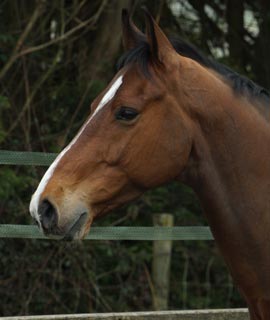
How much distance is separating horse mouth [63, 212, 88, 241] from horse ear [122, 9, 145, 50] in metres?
0.69

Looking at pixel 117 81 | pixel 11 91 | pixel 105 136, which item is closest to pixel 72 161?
pixel 105 136

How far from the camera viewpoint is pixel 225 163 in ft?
9.77

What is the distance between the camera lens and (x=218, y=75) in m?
3.12

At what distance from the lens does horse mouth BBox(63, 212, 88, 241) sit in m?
2.81

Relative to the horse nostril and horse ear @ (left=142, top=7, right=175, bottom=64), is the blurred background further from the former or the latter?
the horse nostril

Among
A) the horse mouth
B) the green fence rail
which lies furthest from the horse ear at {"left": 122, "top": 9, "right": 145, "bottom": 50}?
the green fence rail

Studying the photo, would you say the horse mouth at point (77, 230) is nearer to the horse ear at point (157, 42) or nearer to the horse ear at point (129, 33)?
the horse ear at point (157, 42)

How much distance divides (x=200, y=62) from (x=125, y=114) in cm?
40

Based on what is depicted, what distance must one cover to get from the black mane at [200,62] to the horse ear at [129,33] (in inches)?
3.4

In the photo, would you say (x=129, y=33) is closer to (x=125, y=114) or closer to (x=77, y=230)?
(x=125, y=114)

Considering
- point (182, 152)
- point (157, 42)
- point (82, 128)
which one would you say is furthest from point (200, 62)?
point (82, 128)

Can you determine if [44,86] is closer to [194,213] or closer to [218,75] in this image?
[194,213]

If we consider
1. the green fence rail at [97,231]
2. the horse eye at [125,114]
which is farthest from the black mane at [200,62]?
the green fence rail at [97,231]

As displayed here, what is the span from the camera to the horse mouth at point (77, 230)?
2811 millimetres
